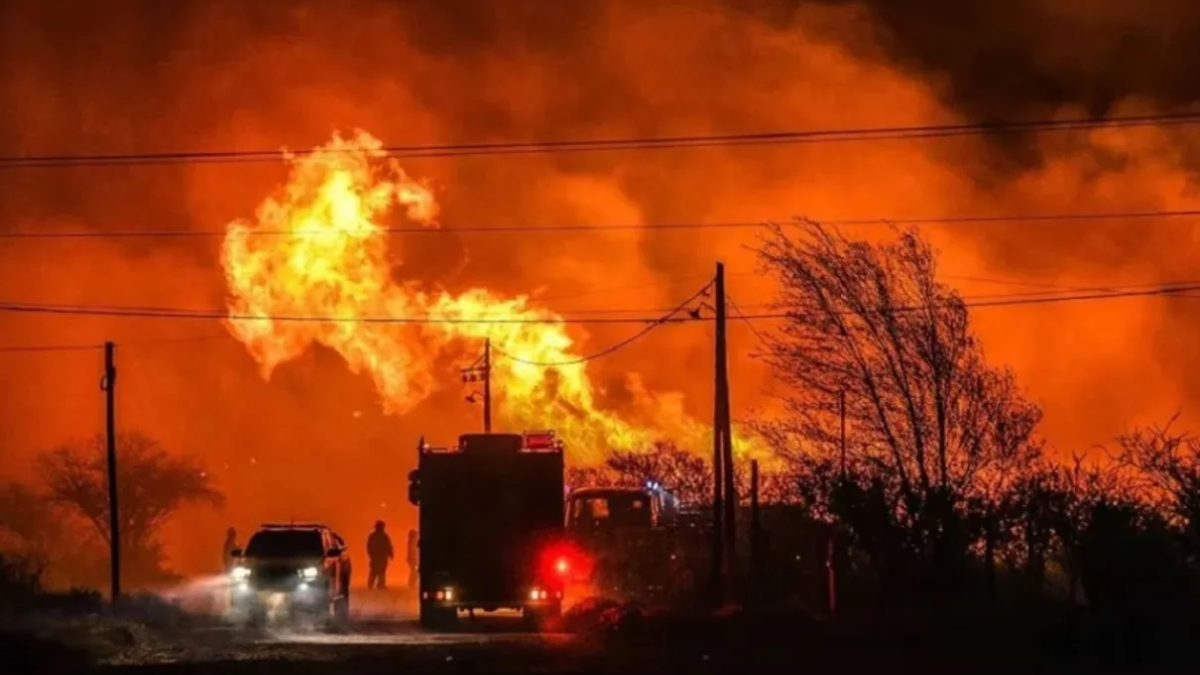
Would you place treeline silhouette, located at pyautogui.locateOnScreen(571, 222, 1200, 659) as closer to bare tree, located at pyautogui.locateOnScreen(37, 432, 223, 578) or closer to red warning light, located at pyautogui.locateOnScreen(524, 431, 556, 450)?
red warning light, located at pyautogui.locateOnScreen(524, 431, 556, 450)

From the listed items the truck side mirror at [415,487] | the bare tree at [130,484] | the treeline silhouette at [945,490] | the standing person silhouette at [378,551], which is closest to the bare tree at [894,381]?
the treeline silhouette at [945,490]

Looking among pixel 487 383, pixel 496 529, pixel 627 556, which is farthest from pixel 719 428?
pixel 487 383

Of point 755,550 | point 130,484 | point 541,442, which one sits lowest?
point 755,550

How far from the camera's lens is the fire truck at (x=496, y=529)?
29859mm

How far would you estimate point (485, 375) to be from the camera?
2207 inches

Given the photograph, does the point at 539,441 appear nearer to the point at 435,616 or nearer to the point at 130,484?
the point at 435,616

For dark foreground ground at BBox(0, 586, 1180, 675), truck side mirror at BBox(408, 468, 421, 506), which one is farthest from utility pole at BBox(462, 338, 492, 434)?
dark foreground ground at BBox(0, 586, 1180, 675)

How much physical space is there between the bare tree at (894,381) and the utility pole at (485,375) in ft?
72.4

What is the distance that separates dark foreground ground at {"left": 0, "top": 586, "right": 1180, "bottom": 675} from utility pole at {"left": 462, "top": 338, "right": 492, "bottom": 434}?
24.1 meters

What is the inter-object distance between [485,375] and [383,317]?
13.8 ft

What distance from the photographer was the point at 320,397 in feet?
222

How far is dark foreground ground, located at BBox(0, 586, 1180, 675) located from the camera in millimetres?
20781

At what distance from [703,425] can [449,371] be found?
1092cm

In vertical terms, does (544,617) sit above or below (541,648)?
below
